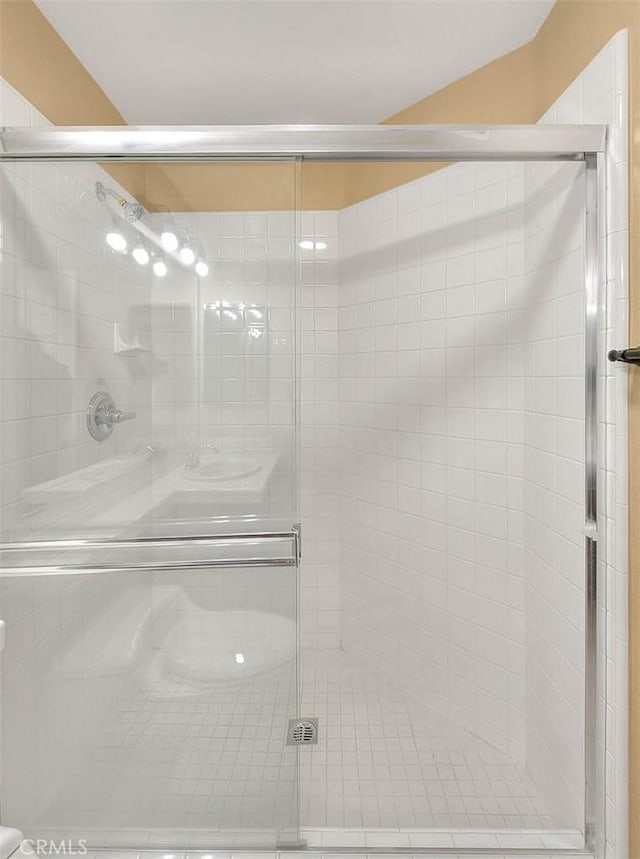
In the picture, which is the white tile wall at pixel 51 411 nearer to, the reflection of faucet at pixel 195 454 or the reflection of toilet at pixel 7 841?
the reflection of faucet at pixel 195 454

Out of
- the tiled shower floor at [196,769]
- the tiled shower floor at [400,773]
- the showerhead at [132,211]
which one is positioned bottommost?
the tiled shower floor at [400,773]

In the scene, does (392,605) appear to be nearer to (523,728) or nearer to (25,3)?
(523,728)

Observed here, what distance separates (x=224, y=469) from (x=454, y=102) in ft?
5.62

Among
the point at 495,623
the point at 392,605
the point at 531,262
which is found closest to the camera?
the point at 531,262

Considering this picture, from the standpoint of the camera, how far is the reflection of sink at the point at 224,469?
150 centimetres

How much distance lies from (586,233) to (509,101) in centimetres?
84

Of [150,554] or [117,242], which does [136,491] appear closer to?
[150,554]

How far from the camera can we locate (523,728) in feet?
6.35

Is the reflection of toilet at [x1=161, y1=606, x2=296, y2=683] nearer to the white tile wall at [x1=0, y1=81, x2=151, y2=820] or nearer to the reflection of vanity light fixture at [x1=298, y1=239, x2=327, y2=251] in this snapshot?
the white tile wall at [x1=0, y1=81, x2=151, y2=820]

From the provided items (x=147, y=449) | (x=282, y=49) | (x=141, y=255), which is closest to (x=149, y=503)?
(x=147, y=449)

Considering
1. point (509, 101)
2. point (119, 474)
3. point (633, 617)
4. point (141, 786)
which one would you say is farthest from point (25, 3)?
point (633, 617)

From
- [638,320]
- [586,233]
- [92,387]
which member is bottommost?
[92,387]

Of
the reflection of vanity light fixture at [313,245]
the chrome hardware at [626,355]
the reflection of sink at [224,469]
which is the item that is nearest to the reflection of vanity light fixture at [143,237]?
the reflection of sink at [224,469]

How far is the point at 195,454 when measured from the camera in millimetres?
1498
